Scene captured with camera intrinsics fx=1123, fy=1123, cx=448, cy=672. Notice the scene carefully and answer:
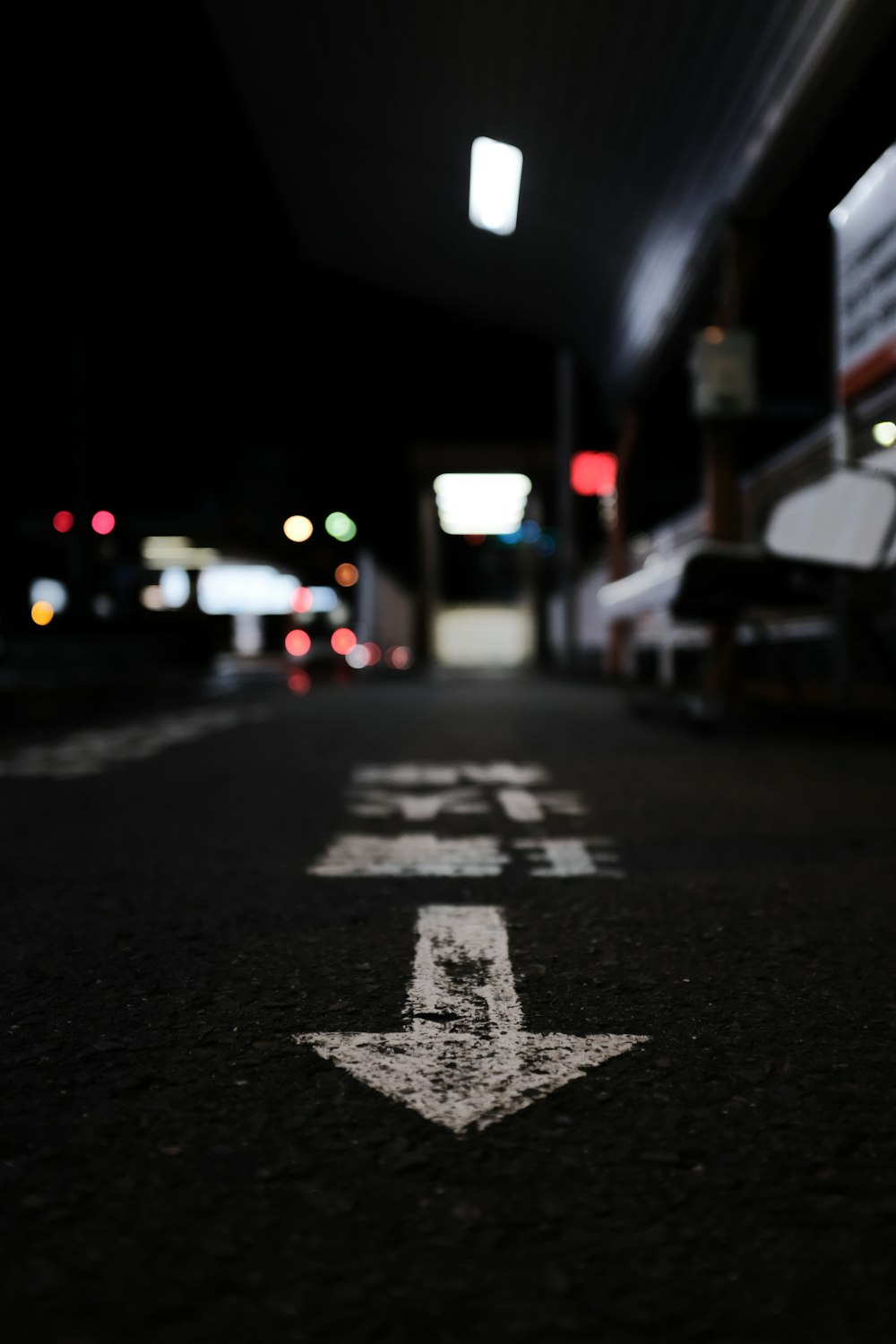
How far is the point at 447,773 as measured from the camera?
4180mm

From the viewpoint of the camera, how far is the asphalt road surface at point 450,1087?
74cm

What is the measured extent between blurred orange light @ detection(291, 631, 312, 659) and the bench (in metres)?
12.9

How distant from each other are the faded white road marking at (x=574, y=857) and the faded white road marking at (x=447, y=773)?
1.12 meters

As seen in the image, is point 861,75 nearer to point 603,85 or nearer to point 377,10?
point 603,85

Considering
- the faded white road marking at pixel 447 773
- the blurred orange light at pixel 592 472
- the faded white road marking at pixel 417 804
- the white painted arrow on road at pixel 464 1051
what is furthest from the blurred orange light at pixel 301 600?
the white painted arrow on road at pixel 464 1051

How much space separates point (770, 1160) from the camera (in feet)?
3.05

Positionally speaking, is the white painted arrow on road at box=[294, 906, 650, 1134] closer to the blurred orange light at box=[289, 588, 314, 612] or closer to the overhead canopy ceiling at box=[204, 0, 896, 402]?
the overhead canopy ceiling at box=[204, 0, 896, 402]

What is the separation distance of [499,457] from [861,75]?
20.1 metres

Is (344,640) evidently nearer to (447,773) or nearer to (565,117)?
(565,117)

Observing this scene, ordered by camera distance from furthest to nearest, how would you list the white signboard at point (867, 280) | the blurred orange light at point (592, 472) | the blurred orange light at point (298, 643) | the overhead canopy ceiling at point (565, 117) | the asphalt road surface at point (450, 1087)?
the blurred orange light at point (298, 643) < the blurred orange light at point (592, 472) < the overhead canopy ceiling at point (565, 117) < the white signboard at point (867, 280) < the asphalt road surface at point (450, 1087)

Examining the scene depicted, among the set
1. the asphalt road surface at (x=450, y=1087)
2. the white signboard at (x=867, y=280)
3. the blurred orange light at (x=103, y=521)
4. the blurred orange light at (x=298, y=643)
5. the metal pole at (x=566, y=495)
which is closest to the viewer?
the asphalt road surface at (x=450, y=1087)

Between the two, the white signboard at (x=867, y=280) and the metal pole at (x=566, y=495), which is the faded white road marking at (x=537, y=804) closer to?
the white signboard at (x=867, y=280)

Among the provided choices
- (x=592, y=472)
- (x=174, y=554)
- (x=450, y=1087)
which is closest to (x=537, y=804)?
(x=450, y=1087)

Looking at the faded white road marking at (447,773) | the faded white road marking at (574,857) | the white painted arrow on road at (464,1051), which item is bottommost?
the faded white road marking at (447,773)
